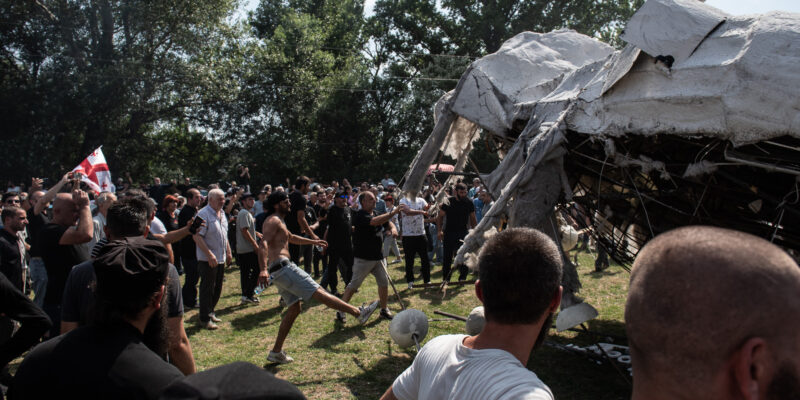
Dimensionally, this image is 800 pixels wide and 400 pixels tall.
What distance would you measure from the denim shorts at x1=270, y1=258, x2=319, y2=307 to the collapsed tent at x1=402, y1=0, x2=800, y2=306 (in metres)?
2.32

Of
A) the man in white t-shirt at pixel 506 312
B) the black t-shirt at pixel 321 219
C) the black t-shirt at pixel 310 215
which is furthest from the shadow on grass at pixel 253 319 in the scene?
the man in white t-shirt at pixel 506 312

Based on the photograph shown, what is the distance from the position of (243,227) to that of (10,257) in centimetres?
365

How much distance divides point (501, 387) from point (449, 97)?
5.54 metres

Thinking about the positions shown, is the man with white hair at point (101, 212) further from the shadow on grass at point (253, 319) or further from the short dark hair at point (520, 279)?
the short dark hair at point (520, 279)

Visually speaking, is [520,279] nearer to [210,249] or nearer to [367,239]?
[367,239]

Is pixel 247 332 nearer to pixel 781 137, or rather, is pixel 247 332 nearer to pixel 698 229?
pixel 781 137

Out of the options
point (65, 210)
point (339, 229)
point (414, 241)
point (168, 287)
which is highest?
point (65, 210)

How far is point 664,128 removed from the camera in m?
3.98

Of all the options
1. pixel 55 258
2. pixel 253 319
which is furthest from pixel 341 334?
pixel 55 258

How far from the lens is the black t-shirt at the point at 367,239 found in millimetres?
8336

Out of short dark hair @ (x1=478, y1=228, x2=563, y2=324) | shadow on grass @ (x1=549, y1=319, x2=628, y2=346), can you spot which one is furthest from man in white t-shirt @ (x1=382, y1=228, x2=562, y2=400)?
shadow on grass @ (x1=549, y1=319, x2=628, y2=346)

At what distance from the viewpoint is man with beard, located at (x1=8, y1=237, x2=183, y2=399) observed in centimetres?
169

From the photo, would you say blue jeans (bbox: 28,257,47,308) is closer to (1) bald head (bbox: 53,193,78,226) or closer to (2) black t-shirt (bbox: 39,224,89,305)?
(2) black t-shirt (bbox: 39,224,89,305)

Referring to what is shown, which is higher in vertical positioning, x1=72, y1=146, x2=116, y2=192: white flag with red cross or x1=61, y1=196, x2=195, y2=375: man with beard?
x1=72, y1=146, x2=116, y2=192: white flag with red cross
